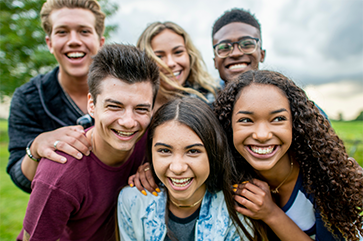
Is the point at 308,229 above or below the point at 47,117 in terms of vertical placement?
below

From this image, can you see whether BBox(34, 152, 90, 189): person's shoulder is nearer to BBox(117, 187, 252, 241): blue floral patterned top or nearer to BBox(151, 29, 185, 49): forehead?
BBox(117, 187, 252, 241): blue floral patterned top

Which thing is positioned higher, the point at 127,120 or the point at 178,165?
the point at 127,120

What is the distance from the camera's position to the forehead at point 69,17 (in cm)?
316

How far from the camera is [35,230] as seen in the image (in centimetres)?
206

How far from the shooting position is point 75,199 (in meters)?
2.17

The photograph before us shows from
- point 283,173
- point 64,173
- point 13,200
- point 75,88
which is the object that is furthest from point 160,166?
point 13,200

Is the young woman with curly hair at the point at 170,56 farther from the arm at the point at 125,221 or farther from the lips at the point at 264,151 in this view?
the arm at the point at 125,221

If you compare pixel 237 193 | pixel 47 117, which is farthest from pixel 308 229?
pixel 47 117

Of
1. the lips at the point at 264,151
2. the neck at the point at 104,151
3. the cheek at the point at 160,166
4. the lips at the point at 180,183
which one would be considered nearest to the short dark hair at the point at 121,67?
the neck at the point at 104,151

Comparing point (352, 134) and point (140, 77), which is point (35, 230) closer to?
point (140, 77)

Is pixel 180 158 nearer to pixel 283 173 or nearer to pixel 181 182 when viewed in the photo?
pixel 181 182

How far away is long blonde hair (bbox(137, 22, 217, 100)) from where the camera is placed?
3387mm

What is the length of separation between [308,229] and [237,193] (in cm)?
72

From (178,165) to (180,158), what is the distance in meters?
0.07
